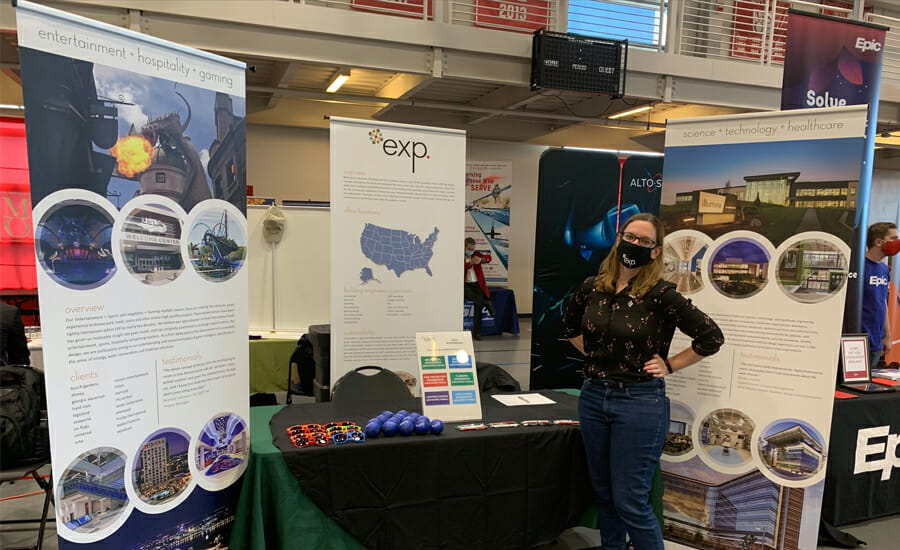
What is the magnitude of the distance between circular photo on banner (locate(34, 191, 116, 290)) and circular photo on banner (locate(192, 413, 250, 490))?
0.64 meters

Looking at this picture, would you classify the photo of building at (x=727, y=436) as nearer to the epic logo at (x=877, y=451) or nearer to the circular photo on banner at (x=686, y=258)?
the circular photo on banner at (x=686, y=258)

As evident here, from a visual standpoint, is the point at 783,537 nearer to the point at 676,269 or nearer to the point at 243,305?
the point at 676,269

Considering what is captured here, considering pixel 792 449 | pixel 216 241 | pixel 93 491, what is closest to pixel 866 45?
pixel 792 449

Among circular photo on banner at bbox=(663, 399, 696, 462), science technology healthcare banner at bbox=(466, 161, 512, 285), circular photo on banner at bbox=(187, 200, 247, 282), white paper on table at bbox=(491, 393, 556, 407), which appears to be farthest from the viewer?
science technology healthcare banner at bbox=(466, 161, 512, 285)

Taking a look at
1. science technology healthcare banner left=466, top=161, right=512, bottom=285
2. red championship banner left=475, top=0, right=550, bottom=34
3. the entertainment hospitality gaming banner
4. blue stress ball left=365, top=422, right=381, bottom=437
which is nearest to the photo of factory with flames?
blue stress ball left=365, top=422, right=381, bottom=437

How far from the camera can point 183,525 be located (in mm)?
1742

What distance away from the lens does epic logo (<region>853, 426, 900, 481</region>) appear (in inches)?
106

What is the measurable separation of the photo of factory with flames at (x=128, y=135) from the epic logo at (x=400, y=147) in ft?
3.71

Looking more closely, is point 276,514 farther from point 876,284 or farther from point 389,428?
point 876,284

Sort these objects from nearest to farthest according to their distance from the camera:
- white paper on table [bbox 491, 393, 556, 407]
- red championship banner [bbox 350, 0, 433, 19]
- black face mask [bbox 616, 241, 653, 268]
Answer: black face mask [bbox 616, 241, 653, 268] → white paper on table [bbox 491, 393, 556, 407] → red championship banner [bbox 350, 0, 433, 19]

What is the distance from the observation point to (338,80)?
19.7 ft

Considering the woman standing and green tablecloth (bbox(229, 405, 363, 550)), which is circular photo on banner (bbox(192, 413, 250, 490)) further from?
the woman standing

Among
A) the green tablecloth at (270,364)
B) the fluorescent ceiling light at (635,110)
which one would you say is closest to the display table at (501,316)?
the fluorescent ceiling light at (635,110)

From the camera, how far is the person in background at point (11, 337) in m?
2.94
